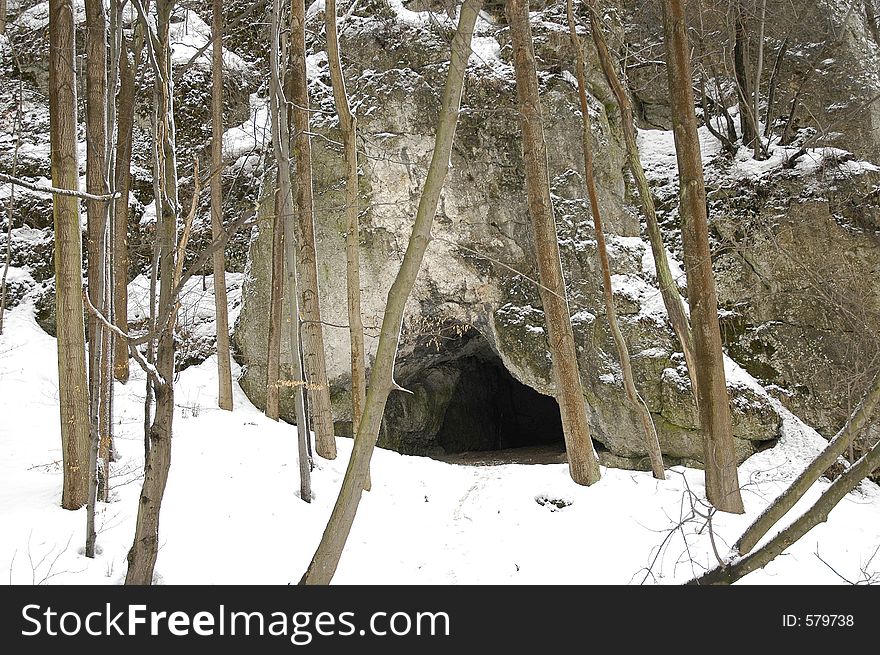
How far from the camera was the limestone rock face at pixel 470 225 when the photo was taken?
1180 cm

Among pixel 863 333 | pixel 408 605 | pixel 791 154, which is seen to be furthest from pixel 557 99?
pixel 408 605

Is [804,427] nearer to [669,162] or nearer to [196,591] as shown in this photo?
[669,162]

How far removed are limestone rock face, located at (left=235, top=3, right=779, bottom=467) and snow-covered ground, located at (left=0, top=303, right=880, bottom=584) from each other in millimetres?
3042

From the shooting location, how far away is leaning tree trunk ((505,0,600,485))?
7.54 m

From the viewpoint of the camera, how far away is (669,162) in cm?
1353

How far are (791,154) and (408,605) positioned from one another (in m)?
12.4

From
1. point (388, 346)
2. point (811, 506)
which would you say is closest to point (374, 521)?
point (388, 346)

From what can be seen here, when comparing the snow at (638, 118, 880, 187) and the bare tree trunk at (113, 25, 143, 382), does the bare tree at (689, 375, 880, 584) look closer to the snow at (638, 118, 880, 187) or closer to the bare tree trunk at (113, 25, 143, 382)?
the bare tree trunk at (113, 25, 143, 382)

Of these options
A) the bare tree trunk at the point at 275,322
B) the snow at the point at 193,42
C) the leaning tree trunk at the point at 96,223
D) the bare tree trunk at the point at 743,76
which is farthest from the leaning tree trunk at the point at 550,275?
the snow at the point at 193,42

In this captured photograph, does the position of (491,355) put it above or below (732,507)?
above

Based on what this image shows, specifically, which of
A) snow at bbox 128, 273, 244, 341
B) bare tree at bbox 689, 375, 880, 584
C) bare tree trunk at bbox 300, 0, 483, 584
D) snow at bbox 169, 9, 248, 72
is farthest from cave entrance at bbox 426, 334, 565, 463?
bare tree at bbox 689, 375, 880, 584

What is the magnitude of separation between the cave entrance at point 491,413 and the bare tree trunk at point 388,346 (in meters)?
11.1

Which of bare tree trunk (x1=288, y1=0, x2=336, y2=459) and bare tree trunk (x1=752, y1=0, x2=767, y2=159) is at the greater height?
bare tree trunk (x1=752, y1=0, x2=767, y2=159)

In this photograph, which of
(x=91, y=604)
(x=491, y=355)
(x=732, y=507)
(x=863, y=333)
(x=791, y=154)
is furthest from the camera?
(x=491, y=355)
